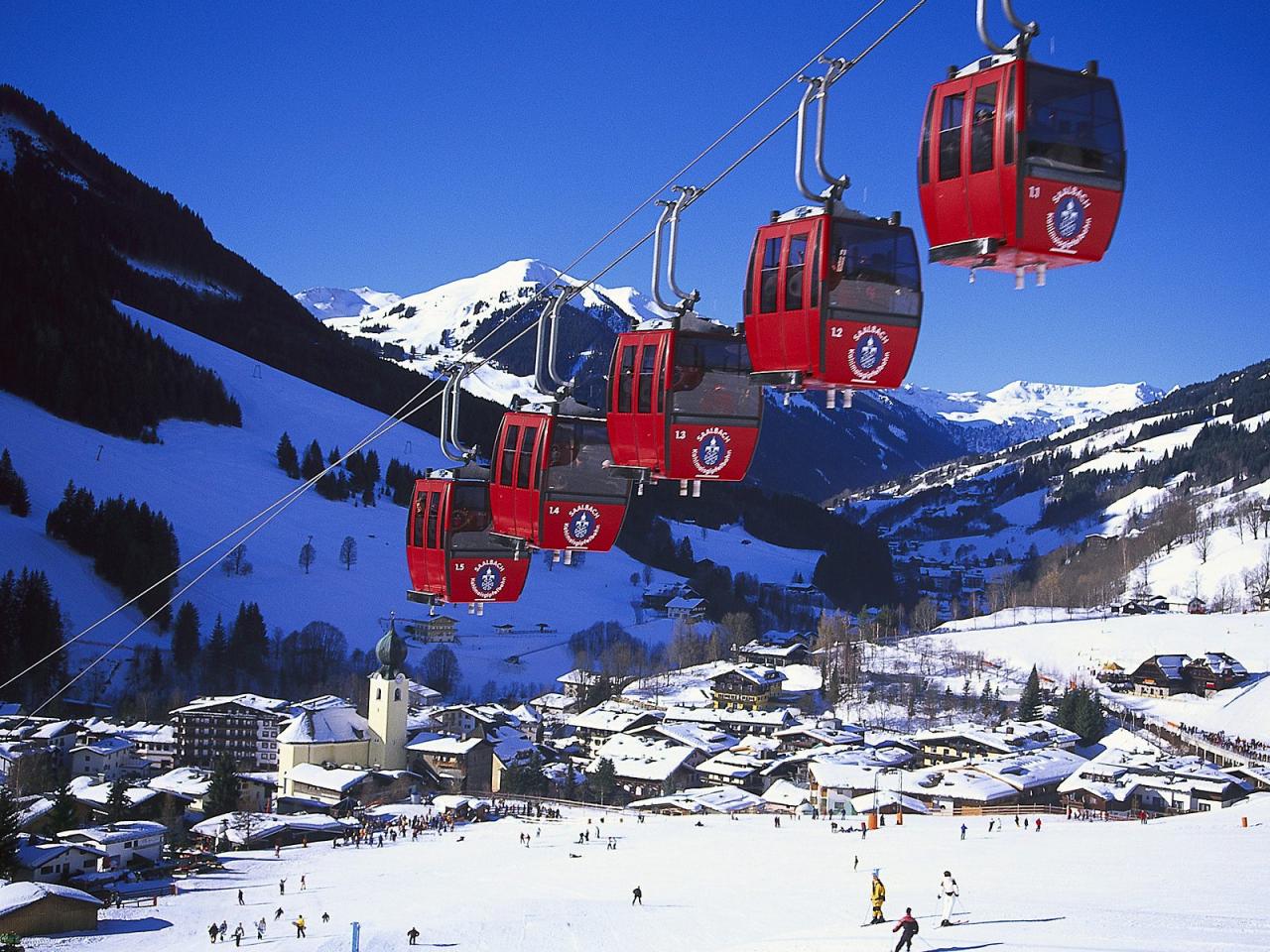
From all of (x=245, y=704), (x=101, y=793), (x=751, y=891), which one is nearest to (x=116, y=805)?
(x=101, y=793)

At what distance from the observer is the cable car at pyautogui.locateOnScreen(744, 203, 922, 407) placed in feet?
30.3

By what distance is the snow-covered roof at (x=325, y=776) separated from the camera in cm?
5891

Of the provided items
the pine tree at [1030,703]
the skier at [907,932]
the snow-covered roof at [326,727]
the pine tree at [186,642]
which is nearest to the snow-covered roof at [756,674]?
the pine tree at [1030,703]

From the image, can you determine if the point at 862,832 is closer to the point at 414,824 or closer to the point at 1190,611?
the point at 414,824

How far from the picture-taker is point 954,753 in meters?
64.5

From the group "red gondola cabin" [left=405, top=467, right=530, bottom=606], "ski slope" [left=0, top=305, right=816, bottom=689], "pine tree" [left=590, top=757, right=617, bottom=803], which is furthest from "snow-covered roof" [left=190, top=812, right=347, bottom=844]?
"ski slope" [left=0, top=305, right=816, bottom=689]

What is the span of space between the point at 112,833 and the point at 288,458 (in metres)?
89.1

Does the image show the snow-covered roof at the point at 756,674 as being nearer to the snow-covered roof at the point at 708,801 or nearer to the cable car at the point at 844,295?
the snow-covered roof at the point at 708,801

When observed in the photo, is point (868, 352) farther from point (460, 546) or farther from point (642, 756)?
point (642, 756)

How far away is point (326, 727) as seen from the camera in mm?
64125

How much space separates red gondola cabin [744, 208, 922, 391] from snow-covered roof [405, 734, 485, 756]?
5801 centimetres

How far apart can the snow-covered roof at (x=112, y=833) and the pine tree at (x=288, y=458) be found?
85.1 metres

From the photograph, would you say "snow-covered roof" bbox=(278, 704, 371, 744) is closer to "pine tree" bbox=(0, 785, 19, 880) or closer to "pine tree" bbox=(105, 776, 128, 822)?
"pine tree" bbox=(105, 776, 128, 822)

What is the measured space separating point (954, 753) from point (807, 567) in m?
107
